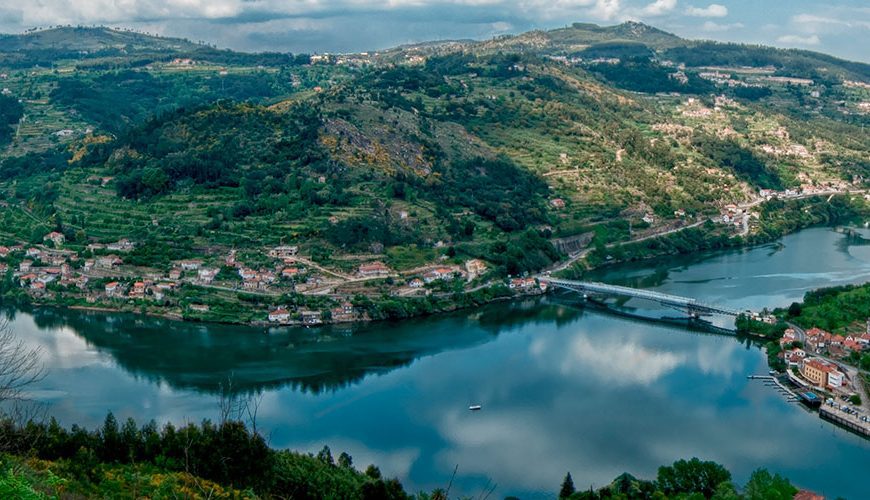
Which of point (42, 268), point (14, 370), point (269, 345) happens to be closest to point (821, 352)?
point (269, 345)

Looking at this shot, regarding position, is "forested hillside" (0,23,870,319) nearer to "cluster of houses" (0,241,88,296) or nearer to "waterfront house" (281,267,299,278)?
"waterfront house" (281,267,299,278)

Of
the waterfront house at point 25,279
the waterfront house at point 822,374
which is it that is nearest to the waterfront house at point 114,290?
the waterfront house at point 25,279

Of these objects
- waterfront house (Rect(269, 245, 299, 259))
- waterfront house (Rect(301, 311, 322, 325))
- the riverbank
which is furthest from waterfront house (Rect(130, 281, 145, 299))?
waterfront house (Rect(301, 311, 322, 325))

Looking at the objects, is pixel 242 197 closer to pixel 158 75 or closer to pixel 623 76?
pixel 158 75

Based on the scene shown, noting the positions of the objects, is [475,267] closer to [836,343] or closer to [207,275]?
[207,275]

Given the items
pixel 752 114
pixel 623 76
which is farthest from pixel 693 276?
pixel 623 76
